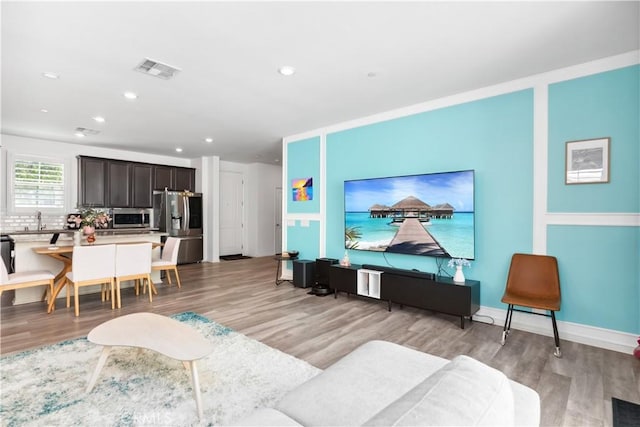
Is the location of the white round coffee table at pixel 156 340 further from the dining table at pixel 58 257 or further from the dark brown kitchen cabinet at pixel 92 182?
the dark brown kitchen cabinet at pixel 92 182

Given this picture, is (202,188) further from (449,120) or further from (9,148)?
(449,120)

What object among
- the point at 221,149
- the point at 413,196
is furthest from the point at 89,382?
the point at 221,149

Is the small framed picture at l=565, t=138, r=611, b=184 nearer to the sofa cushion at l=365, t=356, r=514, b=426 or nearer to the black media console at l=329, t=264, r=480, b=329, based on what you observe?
the black media console at l=329, t=264, r=480, b=329

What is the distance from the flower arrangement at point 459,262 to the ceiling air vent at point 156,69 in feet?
11.9

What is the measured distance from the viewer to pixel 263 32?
2473mm

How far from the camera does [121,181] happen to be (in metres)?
6.89

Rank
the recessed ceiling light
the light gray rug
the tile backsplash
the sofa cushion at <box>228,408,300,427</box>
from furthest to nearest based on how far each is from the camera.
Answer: the tile backsplash
the recessed ceiling light
the light gray rug
the sofa cushion at <box>228,408,300,427</box>

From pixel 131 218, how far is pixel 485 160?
7.30 m

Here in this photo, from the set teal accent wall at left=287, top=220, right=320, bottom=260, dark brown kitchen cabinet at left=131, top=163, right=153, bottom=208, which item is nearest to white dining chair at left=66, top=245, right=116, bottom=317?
teal accent wall at left=287, top=220, right=320, bottom=260

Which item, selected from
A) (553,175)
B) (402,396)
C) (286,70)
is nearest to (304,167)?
(286,70)

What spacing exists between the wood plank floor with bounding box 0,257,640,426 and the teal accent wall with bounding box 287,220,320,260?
714 mm

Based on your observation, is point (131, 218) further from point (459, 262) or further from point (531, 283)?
point (531, 283)

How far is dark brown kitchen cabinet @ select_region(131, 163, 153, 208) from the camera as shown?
23.2ft

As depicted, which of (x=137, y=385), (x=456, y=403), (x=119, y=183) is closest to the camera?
(x=456, y=403)
